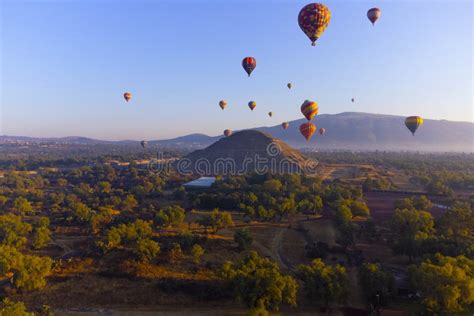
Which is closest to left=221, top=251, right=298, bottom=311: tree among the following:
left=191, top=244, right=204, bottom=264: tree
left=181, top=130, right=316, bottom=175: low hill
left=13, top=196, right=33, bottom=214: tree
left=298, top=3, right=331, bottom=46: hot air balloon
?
left=191, top=244, right=204, bottom=264: tree

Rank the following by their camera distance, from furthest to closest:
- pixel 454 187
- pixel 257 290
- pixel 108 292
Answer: pixel 454 187 → pixel 108 292 → pixel 257 290

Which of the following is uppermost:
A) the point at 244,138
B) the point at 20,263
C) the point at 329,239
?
the point at 244,138

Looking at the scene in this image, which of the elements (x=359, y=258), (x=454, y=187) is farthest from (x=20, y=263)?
(x=454, y=187)

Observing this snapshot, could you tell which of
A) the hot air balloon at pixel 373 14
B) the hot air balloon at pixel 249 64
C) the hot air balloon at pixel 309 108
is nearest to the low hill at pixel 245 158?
the hot air balloon at pixel 309 108

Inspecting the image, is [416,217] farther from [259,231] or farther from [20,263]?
[20,263]

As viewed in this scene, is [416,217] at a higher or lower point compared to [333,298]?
higher

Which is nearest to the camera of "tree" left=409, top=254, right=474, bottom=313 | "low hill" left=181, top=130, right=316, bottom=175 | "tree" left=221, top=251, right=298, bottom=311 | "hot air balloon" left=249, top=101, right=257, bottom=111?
"tree" left=409, top=254, right=474, bottom=313

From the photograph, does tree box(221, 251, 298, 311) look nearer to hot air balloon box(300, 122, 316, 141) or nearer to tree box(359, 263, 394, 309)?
Answer: tree box(359, 263, 394, 309)
